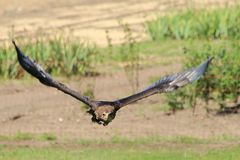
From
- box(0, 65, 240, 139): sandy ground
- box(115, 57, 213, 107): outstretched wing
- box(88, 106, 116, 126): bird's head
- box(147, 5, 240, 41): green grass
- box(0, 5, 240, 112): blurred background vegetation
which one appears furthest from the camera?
box(147, 5, 240, 41): green grass

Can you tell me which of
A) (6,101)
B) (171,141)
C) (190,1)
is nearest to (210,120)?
(171,141)

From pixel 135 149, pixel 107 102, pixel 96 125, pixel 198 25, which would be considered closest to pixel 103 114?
pixel 107 102

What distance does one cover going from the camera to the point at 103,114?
10.2 meters

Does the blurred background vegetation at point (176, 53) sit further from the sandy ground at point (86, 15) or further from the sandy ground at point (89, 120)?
the sandy ground at point (86, 15)

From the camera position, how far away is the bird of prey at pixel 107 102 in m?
10.2

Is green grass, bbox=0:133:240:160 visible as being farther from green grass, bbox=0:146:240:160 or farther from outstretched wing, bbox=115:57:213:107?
outstretched wing, bbox=115:57:213:107

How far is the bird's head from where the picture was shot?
10.2 m

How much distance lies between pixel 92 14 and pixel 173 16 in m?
6.81

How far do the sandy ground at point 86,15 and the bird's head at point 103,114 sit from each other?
1287 cm

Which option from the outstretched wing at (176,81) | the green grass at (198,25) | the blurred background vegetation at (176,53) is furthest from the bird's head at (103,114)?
the green grass at (198,25)

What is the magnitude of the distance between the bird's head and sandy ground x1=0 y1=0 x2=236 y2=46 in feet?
42.2

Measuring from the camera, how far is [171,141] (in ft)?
43.4

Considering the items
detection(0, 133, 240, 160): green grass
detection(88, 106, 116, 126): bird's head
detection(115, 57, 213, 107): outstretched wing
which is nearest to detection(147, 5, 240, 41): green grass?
detection(0, 133, 240, 160): green grass

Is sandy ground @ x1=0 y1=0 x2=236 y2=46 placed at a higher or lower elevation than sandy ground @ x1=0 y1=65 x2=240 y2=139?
higher
